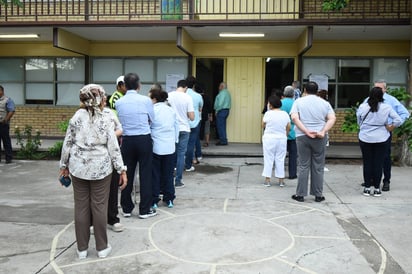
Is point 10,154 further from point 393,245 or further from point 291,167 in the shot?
point 393,245

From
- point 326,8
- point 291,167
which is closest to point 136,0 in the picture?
point 326,8

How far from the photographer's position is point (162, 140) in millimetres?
6109

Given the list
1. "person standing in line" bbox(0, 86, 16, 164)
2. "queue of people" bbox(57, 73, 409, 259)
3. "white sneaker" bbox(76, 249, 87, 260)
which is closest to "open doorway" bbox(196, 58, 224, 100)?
"queue of people" bbox(57, 73, 409, 259)

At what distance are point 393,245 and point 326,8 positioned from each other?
21.6 feet

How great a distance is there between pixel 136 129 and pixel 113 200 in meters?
0.90

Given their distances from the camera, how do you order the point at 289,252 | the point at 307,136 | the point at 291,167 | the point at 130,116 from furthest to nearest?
the point at 291,167 < the point at 307,136 < the point at 130,116 < the point at 289,252

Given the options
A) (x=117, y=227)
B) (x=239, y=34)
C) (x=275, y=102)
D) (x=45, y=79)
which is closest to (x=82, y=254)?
(x=117, y=227)

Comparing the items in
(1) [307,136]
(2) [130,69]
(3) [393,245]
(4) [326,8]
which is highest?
(4) [326,8]

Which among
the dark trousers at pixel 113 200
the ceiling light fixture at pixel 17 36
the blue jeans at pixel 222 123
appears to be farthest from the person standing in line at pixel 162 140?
the ceiling light fixture at pixel 17 36

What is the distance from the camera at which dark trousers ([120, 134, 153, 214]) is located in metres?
5.61

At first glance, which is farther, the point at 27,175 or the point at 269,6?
the point at 269,6

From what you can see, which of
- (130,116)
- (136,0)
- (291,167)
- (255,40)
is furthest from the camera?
(255,40)

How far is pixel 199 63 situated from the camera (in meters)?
13.7

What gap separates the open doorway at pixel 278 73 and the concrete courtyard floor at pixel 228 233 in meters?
5.87
